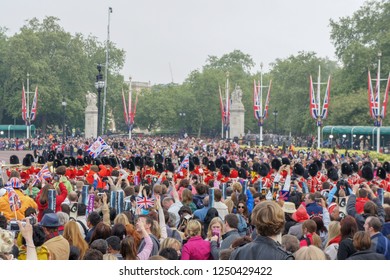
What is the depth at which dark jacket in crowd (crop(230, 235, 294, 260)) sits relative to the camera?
250 inches

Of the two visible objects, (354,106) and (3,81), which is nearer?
(354,106)

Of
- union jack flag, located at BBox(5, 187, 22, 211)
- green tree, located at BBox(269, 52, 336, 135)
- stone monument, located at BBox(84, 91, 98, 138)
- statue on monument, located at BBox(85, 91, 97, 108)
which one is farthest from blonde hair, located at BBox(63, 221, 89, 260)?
statue on monument, located at BBox(85, 91, 97, 108)

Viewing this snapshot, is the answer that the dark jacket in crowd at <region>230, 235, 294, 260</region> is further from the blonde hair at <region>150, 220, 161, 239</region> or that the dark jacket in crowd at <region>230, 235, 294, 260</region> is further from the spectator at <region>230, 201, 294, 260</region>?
the blonde hair at <region>150, 220, 161, 239</region>

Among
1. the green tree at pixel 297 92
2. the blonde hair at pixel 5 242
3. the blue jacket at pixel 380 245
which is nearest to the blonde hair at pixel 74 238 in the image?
the blonde hair at pixel 5 242

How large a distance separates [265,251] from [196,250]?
269cm

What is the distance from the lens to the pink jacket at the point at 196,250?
8.96 meters

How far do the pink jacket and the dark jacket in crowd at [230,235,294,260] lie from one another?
2.49m

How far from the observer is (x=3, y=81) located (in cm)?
9919

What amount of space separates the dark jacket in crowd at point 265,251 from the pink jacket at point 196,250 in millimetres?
2494

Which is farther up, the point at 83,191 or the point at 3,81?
the point at 3,81
